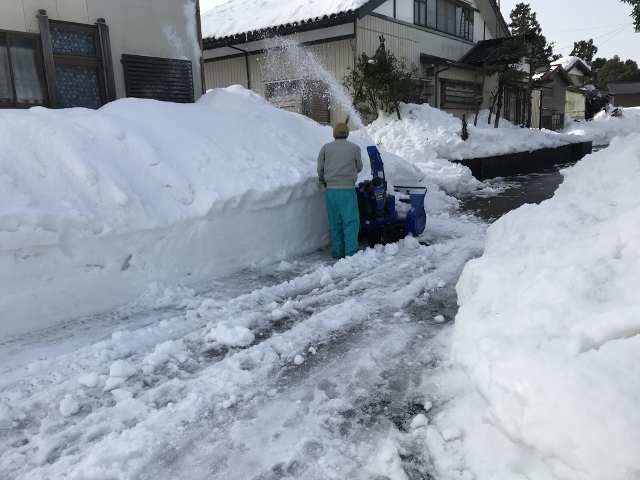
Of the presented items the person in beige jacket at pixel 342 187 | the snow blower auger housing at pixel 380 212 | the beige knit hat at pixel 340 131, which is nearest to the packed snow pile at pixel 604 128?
the snow blower auger housing at pixel 380 212

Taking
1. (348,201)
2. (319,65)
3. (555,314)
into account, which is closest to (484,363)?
(555,314)

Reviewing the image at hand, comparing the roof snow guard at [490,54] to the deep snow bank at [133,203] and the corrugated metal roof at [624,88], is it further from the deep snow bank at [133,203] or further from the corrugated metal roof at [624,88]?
the corrugated metal roof at [624,88]

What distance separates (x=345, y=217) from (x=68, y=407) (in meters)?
4.03

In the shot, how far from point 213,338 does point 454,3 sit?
18833 millimetres

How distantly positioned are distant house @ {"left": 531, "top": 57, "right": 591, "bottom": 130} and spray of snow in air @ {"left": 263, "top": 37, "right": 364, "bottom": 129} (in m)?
14.9

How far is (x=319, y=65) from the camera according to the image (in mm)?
14180

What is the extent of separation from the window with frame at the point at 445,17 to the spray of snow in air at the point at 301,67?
455cm

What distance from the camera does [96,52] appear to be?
729 centimetres

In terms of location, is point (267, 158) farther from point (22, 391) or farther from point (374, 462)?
point (374, 462)

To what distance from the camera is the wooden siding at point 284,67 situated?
13906 mm

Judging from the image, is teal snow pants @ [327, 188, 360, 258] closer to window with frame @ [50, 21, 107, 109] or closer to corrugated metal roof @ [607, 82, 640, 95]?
window with frame @ [50, 21, 107, 109]

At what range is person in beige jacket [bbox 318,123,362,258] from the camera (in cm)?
626

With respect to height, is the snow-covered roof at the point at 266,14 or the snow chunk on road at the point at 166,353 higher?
the snow-covered roof at the point at 266,14

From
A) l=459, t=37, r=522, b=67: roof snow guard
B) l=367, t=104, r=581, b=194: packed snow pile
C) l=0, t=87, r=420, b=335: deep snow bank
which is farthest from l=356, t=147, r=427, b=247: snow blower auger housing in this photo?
l=459, t=37, r=522, b=67: roof snow guard
